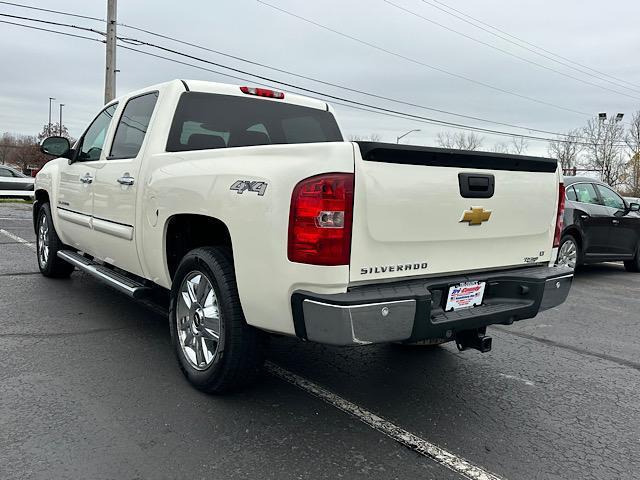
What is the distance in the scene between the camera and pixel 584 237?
8.23 m

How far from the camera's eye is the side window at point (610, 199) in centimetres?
881

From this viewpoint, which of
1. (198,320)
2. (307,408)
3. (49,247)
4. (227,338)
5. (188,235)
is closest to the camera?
(227,338)

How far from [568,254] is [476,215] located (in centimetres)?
583

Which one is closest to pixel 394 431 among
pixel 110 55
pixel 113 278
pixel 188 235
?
pixel 188 235

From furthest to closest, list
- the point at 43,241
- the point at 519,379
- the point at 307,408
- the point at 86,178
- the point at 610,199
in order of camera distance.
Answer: the point at 610,199 → the point at 43,241 → the point at 86,178 → the point at 519,379 → the point at 307,408

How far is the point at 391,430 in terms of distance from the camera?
2.95m

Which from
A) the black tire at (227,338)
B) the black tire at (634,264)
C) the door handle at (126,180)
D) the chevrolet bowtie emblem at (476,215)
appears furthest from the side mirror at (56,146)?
the black tire at (634,264)

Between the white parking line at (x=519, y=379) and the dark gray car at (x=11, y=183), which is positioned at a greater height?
the dark gray car at (x=11, y=183)

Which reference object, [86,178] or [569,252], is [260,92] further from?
[569,252]

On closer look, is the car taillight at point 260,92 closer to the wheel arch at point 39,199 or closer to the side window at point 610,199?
the wheel arch at point 39,199

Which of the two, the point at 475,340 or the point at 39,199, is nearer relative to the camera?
the point at 475,340

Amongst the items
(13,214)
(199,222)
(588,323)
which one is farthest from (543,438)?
(13,214)

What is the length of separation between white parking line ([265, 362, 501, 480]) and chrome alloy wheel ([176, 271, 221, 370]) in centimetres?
57

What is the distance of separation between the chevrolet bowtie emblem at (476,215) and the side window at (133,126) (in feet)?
8.28
